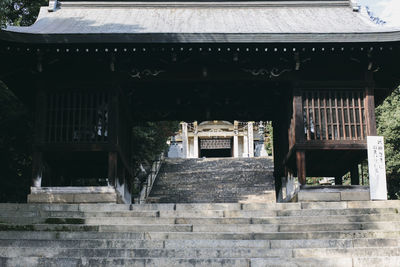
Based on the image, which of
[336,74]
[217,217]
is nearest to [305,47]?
[336,74]

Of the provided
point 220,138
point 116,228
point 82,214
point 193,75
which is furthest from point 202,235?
point 220,138

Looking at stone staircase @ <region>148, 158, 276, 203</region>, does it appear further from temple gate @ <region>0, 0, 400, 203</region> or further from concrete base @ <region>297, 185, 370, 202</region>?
concrete base @ <region>297, 185, 370, 202</region>

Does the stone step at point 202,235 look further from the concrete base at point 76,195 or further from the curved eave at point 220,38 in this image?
the curved eave at point 220,38

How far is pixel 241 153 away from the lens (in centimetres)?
3859

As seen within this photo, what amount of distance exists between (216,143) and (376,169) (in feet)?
90.1

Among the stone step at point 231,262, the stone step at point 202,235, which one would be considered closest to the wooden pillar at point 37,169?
the stone step at point 202,235

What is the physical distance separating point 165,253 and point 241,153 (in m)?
30.6

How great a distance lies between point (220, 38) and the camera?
12172mm

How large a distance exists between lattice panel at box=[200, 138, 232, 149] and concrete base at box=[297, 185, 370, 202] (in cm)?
2683

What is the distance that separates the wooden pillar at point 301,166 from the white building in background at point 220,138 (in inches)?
986

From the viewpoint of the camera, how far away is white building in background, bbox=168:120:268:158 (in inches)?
1500

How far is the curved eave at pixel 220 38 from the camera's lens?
476 inches

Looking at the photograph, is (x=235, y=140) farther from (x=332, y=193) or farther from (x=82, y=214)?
(x=82, y=214)

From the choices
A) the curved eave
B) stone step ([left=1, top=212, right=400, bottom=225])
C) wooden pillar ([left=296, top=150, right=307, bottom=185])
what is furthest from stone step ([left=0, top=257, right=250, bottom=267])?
the curved eave
